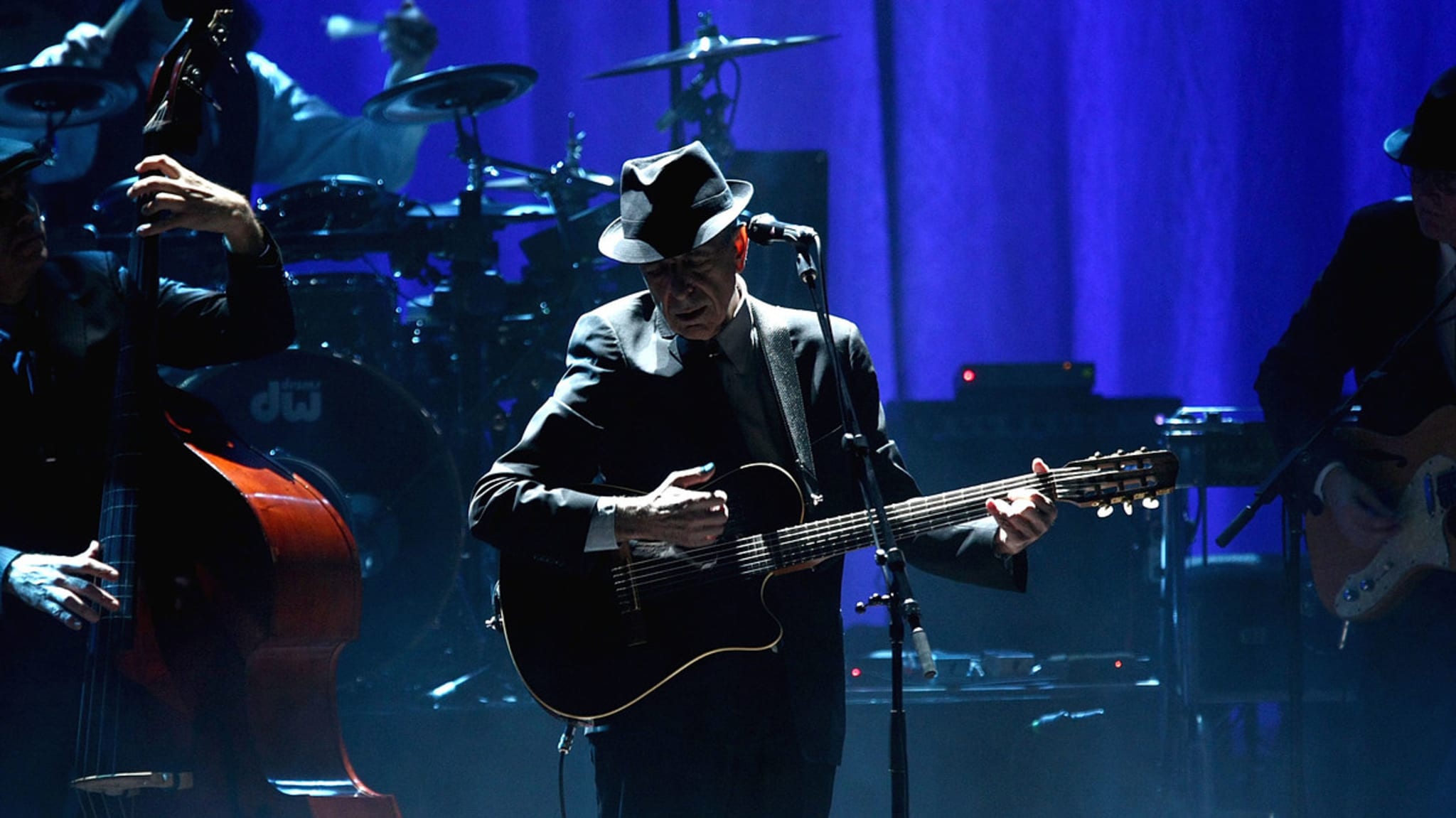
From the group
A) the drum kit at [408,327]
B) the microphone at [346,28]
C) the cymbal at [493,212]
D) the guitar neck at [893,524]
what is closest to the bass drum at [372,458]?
the drum kit at [408,327]

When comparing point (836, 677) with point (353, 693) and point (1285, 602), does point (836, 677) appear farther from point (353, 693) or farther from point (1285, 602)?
point (353, 693)

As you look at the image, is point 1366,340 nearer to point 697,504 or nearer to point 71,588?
point 697,504

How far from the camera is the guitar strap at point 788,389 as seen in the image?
2.86m

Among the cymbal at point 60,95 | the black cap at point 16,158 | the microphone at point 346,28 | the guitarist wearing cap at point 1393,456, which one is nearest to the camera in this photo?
the black cap at point 16,158

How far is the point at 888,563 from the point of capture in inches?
99.8

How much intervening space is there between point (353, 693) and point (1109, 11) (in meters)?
4.83

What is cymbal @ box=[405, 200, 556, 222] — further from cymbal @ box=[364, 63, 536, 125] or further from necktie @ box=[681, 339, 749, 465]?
necktie @ box=[681, 339, 749, 465]

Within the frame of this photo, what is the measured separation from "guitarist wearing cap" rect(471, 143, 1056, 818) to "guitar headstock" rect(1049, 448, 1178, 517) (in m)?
0.09

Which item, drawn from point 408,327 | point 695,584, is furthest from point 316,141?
point 695,584

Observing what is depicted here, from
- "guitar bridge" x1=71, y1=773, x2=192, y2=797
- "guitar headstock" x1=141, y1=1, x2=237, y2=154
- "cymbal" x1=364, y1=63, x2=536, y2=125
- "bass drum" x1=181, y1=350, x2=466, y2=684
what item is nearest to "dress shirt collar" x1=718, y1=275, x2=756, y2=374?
"guitar headstock" x1=141, y1=1, x2=237, y2=154

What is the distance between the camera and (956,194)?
6969mm

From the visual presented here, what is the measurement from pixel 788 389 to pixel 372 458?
3.20 meters

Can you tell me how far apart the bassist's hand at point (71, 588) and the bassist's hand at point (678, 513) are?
1053mm

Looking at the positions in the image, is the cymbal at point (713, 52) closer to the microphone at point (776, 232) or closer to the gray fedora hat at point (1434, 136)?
the gray fedora hat at point (1434, 136)
